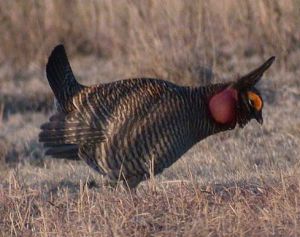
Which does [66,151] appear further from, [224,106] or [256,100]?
[256,100]

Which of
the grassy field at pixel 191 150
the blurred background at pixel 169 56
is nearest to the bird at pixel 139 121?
the grassy field at pixel 191 150

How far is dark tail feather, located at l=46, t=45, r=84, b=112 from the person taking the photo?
6.97 metres

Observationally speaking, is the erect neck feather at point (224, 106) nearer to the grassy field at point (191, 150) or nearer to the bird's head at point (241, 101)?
the bird's head at point (241, 101)

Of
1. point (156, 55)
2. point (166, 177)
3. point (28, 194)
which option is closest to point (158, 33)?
point (156, 55)

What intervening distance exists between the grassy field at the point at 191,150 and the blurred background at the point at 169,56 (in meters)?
0.02

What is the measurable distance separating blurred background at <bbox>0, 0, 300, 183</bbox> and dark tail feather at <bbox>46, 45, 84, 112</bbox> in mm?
930

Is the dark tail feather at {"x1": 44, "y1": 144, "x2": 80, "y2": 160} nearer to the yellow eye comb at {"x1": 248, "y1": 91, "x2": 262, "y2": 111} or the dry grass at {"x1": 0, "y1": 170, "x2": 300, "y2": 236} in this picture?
the dry grass at {"x1": 0, "y1": 170, "x2": 300, "y2": 236}

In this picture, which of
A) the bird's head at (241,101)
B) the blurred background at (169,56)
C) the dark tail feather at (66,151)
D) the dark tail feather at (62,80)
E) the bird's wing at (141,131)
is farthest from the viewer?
the blurred background at (169,56)

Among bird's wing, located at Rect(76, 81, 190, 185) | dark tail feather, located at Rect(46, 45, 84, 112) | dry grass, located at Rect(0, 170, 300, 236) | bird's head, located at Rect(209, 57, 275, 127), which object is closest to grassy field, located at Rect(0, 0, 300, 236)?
dry grass, located at Rect(0, 170, 300, 236)

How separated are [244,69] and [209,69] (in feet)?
3.43

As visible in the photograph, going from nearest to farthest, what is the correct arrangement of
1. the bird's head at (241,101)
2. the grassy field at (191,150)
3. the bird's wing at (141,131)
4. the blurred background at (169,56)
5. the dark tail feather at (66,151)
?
the grassy field at (191,150)
the bird's wing at (141,131)
the dark tail feather at (66,151)
the bird's head at (241,101)
the blurred background at (169,56)

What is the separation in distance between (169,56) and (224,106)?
13.7 ft

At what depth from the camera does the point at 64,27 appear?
1448 centimetres

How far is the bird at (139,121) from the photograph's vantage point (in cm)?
645
